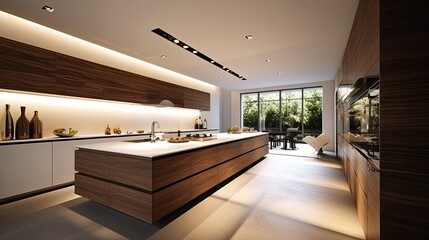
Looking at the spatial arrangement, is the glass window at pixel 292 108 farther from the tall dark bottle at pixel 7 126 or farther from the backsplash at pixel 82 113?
the tall dark bottle at pixel 7 126

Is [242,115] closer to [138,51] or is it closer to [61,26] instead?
[138,51]

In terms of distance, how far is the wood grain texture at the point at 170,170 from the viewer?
70.5 inches

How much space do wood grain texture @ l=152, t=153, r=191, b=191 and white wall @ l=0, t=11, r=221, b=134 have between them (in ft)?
8.64

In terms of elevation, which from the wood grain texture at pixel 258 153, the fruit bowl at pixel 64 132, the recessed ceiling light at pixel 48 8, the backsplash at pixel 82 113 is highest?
the recessed ceiling light at pixel 48 8

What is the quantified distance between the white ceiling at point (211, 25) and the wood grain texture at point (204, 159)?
6.07 ft

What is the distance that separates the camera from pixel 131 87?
13.9ft

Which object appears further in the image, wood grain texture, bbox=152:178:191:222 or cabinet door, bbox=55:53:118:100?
cabinet door, bbox=55:53:118:100

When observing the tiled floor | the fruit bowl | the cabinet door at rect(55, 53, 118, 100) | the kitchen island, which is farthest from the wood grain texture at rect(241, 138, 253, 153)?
the fruit bowl

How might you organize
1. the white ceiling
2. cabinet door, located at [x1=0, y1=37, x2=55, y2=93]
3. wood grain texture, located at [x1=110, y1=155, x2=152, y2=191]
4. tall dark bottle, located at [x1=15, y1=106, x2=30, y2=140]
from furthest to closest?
tall dark bottle, located at [x1=15, y1=106, x2=30, y2=140] → cabinet door, located at [x1=0, y1=37, x2=55, y2=93] → the white ceiling → wood grain texture, located at [x1=110, y1=155, x2=152, y2=191]

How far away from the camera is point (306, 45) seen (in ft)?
11.5

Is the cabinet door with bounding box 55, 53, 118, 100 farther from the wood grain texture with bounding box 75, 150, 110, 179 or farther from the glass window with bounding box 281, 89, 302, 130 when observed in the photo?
the glass window with bounding box 281, 89, 302, 130

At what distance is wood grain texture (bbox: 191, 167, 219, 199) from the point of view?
2312 millimetres
